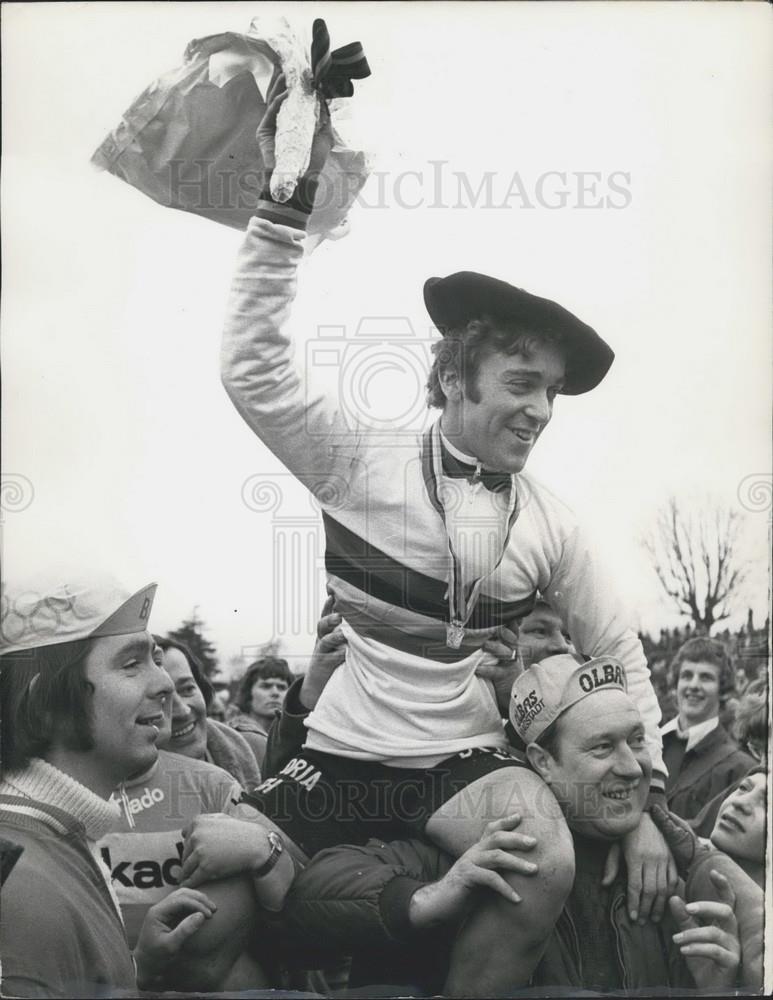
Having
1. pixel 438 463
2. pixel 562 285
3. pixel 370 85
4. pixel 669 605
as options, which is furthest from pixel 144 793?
pixel 370 85

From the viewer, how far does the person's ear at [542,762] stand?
325 centimetres

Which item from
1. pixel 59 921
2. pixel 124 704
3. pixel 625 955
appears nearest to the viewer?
pixel 59 921

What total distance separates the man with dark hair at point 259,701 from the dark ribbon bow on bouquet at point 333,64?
62.9 inches

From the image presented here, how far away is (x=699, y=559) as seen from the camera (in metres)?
3.38

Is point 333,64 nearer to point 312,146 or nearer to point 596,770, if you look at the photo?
point 312,146

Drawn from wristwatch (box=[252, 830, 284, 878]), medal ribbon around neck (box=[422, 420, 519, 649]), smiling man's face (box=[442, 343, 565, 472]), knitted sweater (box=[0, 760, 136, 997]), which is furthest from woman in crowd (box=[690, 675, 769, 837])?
knitted sweater (box=[0, 760, 136, 997])

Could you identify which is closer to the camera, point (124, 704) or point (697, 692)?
point (124, 704)

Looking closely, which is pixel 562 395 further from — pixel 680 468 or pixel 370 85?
pixel 370 85

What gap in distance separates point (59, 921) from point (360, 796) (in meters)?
0.86

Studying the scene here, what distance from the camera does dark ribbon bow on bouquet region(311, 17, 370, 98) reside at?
10.7ft

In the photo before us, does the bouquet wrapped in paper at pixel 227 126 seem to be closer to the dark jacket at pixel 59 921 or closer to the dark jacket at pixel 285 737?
the dark jacket at pixel 285 737

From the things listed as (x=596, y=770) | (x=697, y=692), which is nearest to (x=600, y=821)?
(x=596, y=770)

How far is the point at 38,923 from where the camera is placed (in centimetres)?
313

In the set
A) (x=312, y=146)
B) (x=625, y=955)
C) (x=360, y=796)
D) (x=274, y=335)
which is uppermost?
(x=312, y=146)
